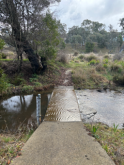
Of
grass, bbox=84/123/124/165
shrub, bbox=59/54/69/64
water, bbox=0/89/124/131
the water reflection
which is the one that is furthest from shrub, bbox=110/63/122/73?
grass, bbox=84/123/124/165

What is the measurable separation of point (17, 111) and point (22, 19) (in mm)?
6823

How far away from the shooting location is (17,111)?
4918 millimetres

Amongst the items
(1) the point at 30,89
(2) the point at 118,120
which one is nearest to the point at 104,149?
(2) the point at 118,120

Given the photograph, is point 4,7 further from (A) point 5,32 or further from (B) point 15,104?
(B) point 15,104

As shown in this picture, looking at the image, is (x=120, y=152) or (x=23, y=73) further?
(x=23, y=73)

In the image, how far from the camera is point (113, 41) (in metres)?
47.9

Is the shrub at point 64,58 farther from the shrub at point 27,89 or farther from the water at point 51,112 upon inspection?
the water at point 51,112

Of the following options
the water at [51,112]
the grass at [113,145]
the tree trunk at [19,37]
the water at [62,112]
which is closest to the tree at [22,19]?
the tree trunk at [19,37]

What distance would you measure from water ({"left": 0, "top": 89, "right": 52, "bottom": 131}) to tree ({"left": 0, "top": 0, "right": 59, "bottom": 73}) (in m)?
3.94

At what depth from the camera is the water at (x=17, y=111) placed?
4028mm

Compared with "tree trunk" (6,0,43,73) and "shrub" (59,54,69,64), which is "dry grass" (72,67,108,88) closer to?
"tree trunk" (6,0,43,73)

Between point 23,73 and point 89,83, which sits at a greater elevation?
point 23,73

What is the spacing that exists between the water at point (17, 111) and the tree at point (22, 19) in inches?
155

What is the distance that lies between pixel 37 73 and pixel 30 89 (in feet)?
8.53
